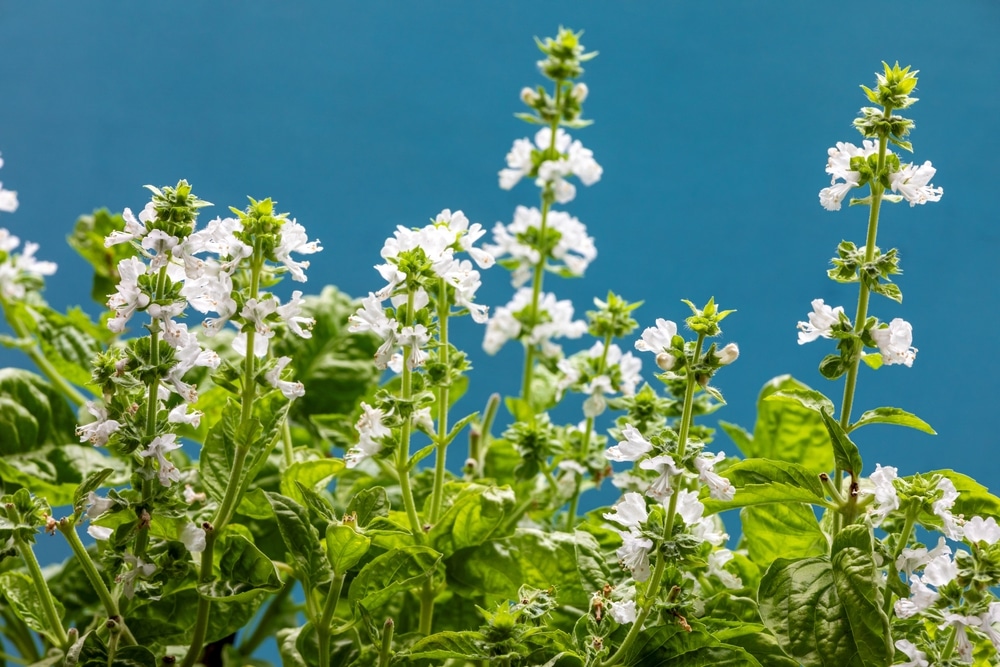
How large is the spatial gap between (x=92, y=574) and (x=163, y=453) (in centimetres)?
9

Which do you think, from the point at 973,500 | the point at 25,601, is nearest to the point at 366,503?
the point at 25,601

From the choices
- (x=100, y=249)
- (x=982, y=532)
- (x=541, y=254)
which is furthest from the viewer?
(x=100, y=249)

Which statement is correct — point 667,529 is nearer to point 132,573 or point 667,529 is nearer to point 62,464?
point 132,573

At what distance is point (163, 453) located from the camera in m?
0.67

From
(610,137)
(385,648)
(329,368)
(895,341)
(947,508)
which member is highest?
(610,137)

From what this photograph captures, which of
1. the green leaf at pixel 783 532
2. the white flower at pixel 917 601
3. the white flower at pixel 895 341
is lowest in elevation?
the white flower at pixel 917 601

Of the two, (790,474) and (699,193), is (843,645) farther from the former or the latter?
(699,193)

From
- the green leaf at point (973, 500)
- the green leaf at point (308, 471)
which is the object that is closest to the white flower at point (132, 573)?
the green leaf at point (308, 471)

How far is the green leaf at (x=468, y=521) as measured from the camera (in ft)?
2.49

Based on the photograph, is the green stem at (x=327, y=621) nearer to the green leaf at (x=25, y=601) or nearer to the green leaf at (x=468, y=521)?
the green leaf at (x=468, y=521)

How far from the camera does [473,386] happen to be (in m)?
2.52

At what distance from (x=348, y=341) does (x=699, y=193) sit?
3.92 ft

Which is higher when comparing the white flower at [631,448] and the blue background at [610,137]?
the blue background at [610,137]

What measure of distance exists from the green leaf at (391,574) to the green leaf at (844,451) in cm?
25
